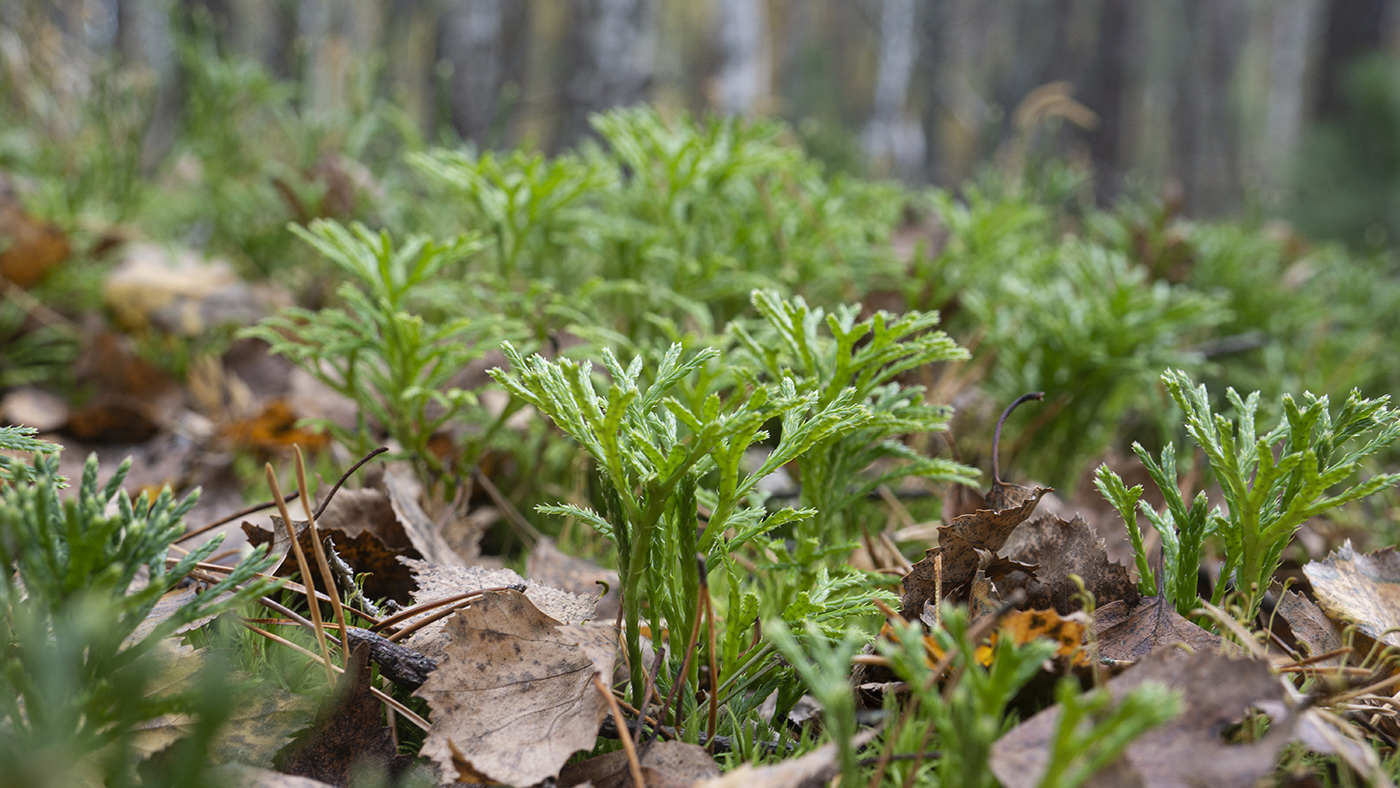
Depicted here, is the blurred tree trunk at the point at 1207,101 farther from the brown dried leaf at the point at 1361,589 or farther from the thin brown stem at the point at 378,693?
the thin brown stem at the point at 378,693

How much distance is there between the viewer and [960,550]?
1223 millimetres

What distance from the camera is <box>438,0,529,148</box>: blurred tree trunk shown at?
237 inches

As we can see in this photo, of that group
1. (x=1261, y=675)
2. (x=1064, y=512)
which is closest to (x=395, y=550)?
(x=1261, y=675)

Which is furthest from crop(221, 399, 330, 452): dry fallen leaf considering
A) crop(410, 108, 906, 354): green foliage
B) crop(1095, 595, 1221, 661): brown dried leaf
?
crop(1095, 595, 1221, 661): brown dried leaf

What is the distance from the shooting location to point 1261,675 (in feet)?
2.94

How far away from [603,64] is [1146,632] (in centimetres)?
557

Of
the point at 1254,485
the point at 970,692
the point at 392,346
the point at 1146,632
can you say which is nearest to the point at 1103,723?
the point at 970,692

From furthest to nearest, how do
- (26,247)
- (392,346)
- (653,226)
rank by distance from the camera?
(26,247)
(653,226)
(392,346)

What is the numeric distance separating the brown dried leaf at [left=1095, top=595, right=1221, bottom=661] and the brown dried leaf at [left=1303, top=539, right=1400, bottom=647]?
0.83 ft

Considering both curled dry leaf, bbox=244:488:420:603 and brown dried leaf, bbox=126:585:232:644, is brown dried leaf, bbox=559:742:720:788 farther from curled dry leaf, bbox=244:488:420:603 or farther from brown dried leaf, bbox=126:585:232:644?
brown dried leaf, bbox=126:585:232:644

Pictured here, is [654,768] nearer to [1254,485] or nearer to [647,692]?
[647,692]

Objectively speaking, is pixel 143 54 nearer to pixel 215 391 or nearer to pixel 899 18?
pixel 899 18

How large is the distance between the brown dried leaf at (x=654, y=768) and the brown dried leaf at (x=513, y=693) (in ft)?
0.20

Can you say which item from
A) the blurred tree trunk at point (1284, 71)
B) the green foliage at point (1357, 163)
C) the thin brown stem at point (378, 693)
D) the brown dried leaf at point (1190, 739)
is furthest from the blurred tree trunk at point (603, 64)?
the blurred tree trunk at point (1284, 71)
